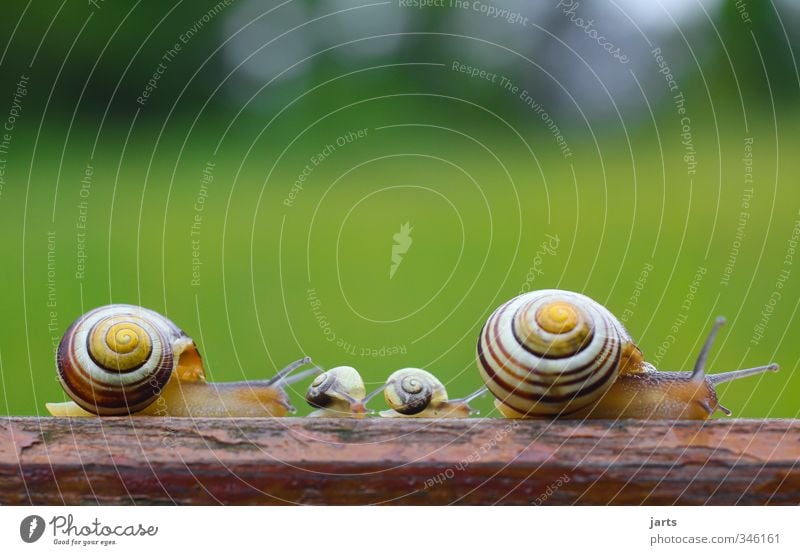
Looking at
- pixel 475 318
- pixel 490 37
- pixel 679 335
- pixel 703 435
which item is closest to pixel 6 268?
pixel 475 318

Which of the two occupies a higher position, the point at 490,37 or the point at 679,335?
the point at 490,37

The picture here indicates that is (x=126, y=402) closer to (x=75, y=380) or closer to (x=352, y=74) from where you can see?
(x=75, y=380)

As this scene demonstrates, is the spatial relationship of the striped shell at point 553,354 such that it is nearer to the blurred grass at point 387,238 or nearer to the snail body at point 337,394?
the snail body at point 337,394

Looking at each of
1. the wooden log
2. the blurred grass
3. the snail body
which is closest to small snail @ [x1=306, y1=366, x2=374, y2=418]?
the snail body

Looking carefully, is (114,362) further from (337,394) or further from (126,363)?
(337,394)

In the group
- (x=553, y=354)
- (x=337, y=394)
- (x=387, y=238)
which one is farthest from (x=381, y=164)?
(x=553, y=354)

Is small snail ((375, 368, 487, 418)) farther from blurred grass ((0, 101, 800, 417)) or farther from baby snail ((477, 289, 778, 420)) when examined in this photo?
blurred grass ((0, 101, 800, 417))

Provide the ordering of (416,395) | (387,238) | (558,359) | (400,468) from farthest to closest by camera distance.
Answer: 1. (387,238)
2. (416,395)
3. (558,359)
4. (400,468)
